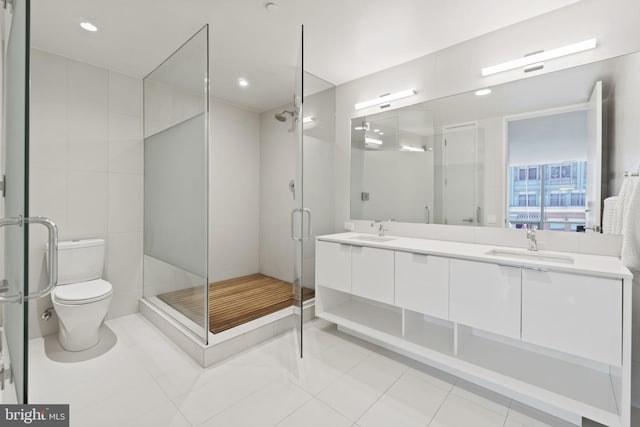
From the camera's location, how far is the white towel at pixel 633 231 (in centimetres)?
148

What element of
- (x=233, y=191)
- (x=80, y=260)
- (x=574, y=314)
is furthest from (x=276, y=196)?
(x=574, y=314)

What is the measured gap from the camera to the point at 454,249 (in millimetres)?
1976

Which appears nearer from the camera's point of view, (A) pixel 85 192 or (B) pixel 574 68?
(B) pixel 574 68

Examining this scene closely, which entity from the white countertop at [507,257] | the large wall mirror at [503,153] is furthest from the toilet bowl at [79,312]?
the large wall mirror at [503,153]

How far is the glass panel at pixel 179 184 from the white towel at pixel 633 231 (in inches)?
93.1

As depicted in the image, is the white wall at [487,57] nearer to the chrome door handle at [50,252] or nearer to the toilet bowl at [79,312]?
the toilet bowl at [79,312]

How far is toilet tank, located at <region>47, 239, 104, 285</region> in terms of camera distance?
7.74 ft

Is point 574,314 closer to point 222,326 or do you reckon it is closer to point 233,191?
point 222,326

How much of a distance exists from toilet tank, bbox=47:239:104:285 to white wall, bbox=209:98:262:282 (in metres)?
1.11

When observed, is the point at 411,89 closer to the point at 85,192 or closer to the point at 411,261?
the point at 411,261

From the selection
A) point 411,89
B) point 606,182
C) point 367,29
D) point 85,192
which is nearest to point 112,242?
point 85,192

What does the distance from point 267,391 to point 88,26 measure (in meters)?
2.74

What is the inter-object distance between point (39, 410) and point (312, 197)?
7.05 feet

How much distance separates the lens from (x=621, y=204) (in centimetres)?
163
